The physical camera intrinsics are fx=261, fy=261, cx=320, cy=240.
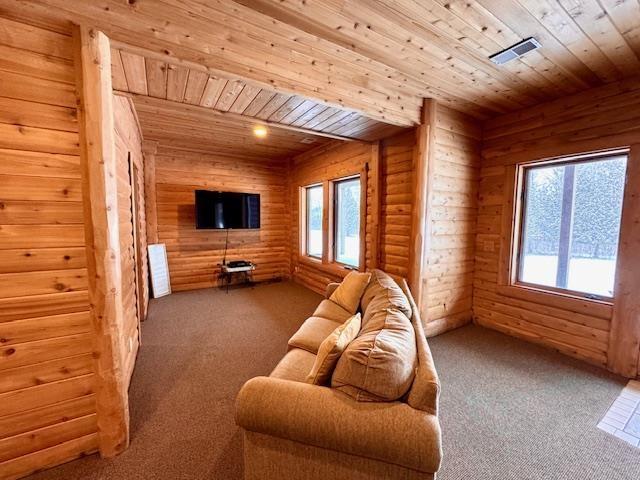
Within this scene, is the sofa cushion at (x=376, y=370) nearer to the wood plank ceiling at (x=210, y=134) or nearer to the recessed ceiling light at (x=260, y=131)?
the wood plank ceiling at (x=210, y=134)

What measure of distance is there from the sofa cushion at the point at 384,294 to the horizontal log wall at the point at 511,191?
6.00ft

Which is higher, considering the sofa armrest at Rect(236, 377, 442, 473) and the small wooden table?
the sofa armrest at Rect(236, 377, 442, 473)

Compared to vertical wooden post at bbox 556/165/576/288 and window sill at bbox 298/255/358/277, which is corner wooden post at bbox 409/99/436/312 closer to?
window sill at bbox 298/255/358/277

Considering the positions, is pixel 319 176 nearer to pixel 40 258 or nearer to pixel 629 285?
pixel 40 258

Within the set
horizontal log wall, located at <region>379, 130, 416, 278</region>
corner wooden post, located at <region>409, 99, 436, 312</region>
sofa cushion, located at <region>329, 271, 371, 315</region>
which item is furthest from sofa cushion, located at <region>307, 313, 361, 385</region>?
horizontal log wall, located at <region>379, 130, 416, 278</region>

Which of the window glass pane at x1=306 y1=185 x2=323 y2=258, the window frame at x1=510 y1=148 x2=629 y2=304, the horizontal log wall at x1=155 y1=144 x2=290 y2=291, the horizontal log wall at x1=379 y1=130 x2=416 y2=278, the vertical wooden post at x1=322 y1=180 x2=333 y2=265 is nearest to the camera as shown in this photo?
the window frame at x1=510 y1=148 x2=629 y2=304

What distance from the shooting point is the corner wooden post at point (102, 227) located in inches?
55.2

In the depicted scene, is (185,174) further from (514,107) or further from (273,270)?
(514,107)

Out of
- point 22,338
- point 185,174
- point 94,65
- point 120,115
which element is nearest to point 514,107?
point 94,65

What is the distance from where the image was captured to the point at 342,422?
40.4 inches

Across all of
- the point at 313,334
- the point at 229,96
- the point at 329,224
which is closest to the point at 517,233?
the point at 329,224

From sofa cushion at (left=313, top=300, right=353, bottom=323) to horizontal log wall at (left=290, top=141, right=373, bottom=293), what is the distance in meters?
1.39

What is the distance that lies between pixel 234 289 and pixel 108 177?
3848 millimetres

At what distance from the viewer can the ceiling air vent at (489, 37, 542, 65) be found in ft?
6.24
